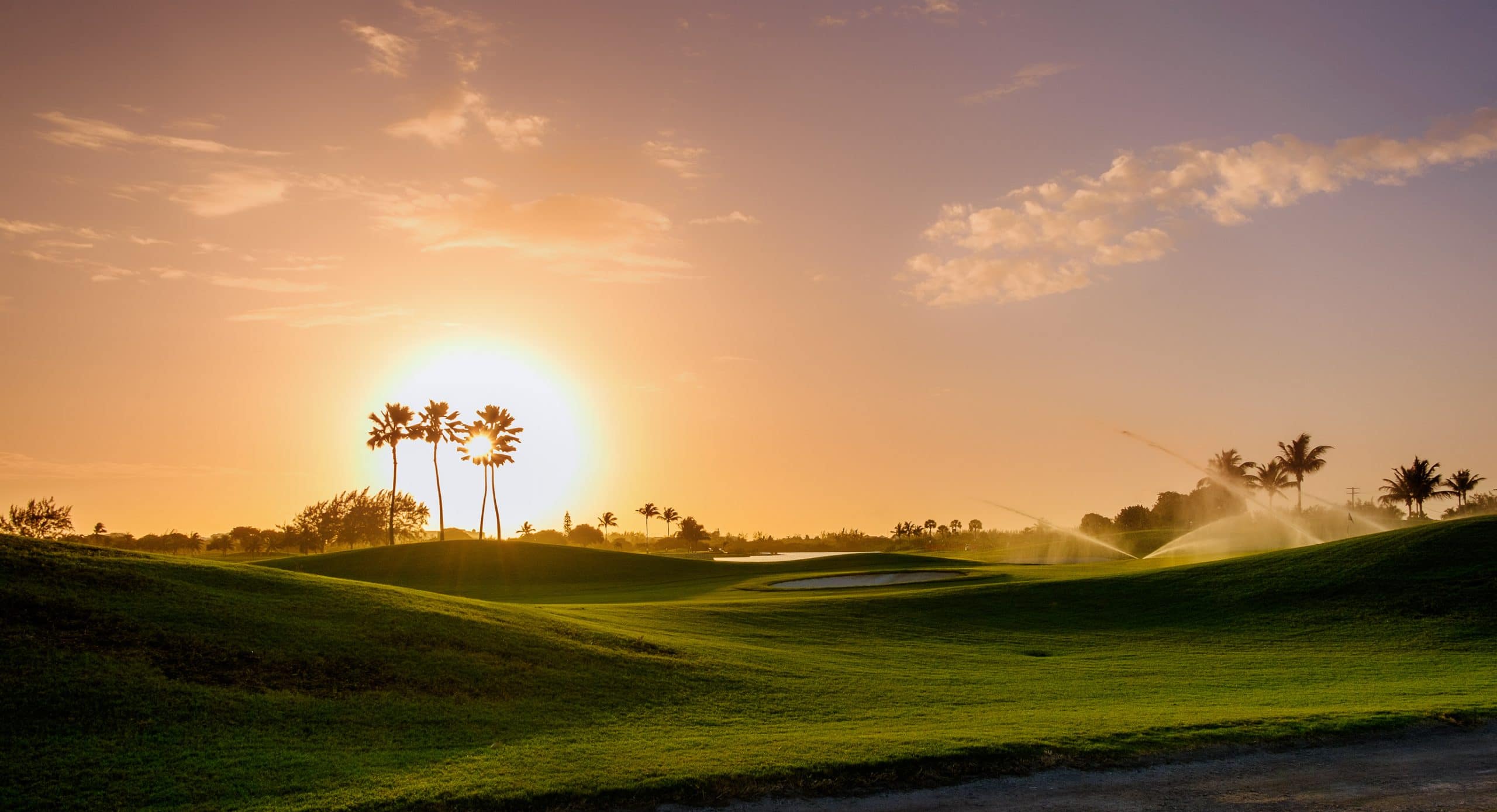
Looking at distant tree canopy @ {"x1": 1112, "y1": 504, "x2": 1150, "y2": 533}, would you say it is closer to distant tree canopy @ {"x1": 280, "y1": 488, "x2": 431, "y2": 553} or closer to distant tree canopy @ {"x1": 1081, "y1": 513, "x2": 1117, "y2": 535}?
distant tree canopy @ {"x1": 1081, "y1": 513, "x2": 1117, "y2": 535}

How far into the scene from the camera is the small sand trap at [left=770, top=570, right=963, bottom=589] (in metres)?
64.8

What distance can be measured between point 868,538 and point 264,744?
16879cm

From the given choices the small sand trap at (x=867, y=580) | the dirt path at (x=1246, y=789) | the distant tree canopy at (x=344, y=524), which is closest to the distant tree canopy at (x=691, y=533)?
the distant tree canopy at (x=344, y=524)

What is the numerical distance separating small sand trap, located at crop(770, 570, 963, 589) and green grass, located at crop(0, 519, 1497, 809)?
75.6 ft

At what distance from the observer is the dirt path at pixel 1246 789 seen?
1536cm

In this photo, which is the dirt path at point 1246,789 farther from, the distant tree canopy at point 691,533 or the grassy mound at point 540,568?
the distant tree canopy at point 691,533

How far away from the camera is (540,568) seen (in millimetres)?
80438

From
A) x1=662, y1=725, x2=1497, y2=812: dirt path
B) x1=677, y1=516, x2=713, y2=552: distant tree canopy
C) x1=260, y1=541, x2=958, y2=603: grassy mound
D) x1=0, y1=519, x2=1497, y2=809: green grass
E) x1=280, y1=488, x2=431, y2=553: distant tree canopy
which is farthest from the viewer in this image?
x1=677, y1=516, x2=713, y2=552: distant tree canopy

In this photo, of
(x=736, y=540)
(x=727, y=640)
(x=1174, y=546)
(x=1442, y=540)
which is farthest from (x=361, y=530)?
(x=1442, y=540)

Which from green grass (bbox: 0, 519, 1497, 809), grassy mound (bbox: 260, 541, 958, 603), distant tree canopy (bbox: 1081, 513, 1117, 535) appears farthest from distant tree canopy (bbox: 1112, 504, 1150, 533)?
green grass (bbox: 0, 519, 1497, 809)

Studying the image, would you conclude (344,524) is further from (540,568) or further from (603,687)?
(603,687)

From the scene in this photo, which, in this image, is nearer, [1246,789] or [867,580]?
[1246,789]

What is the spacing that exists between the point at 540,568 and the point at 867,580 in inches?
1155

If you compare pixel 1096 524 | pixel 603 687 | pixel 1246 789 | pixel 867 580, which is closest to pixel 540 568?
pixel 867 580
